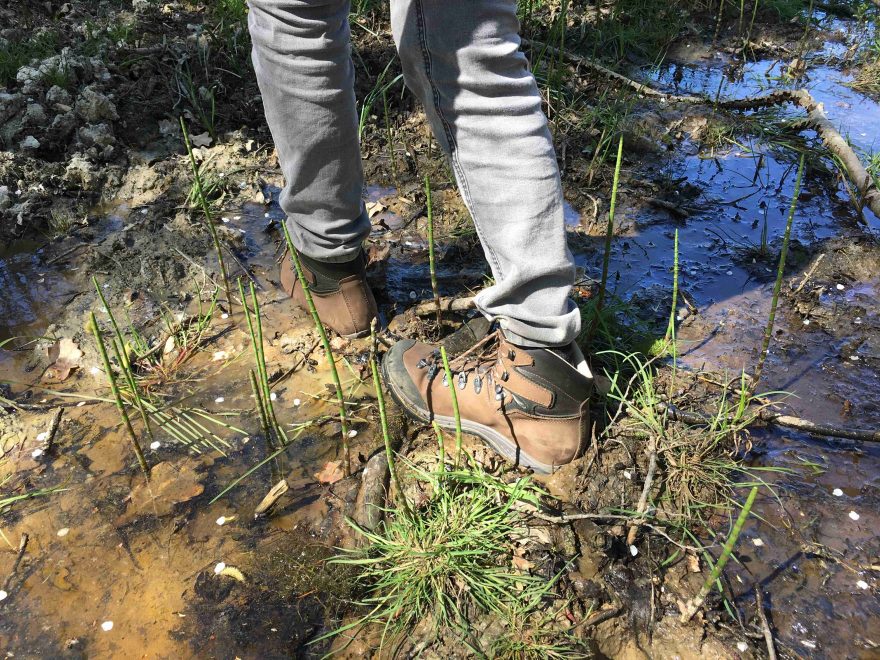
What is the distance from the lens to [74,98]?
11.6 feet

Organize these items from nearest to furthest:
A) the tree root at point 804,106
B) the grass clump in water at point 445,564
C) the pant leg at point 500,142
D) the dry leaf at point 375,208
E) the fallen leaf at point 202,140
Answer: the pant leg at point 500,142 < the grass clump in water at point 445,564 < the tree root at point 804,106 < the dry leaf at point 375,208 < the fallen leaf at point 202,140

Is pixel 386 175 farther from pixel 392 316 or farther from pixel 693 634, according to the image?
pixel 693 634

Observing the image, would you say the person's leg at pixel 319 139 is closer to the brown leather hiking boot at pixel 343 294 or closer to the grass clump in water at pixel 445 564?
the brown leather hiking boot at pixel 343 294

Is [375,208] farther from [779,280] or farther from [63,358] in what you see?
[779,280]

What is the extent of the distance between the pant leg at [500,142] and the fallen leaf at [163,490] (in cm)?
110

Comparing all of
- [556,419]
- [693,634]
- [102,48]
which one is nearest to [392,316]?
[556,419]

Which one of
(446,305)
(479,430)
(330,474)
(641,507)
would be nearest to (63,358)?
(330,474)

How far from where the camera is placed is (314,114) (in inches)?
76.3

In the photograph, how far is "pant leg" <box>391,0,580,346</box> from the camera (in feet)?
4.84

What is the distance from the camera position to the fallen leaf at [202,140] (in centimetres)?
361

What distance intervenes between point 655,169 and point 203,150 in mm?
2529

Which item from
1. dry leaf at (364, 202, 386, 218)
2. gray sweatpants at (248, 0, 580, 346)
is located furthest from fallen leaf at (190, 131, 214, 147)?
gray sweatpants at (248, 0, 580, 346)

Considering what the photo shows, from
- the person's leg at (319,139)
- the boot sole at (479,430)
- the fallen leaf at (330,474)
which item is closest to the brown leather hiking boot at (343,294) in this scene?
the person's leg at (319,139)

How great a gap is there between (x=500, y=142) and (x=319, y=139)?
0.67 m
